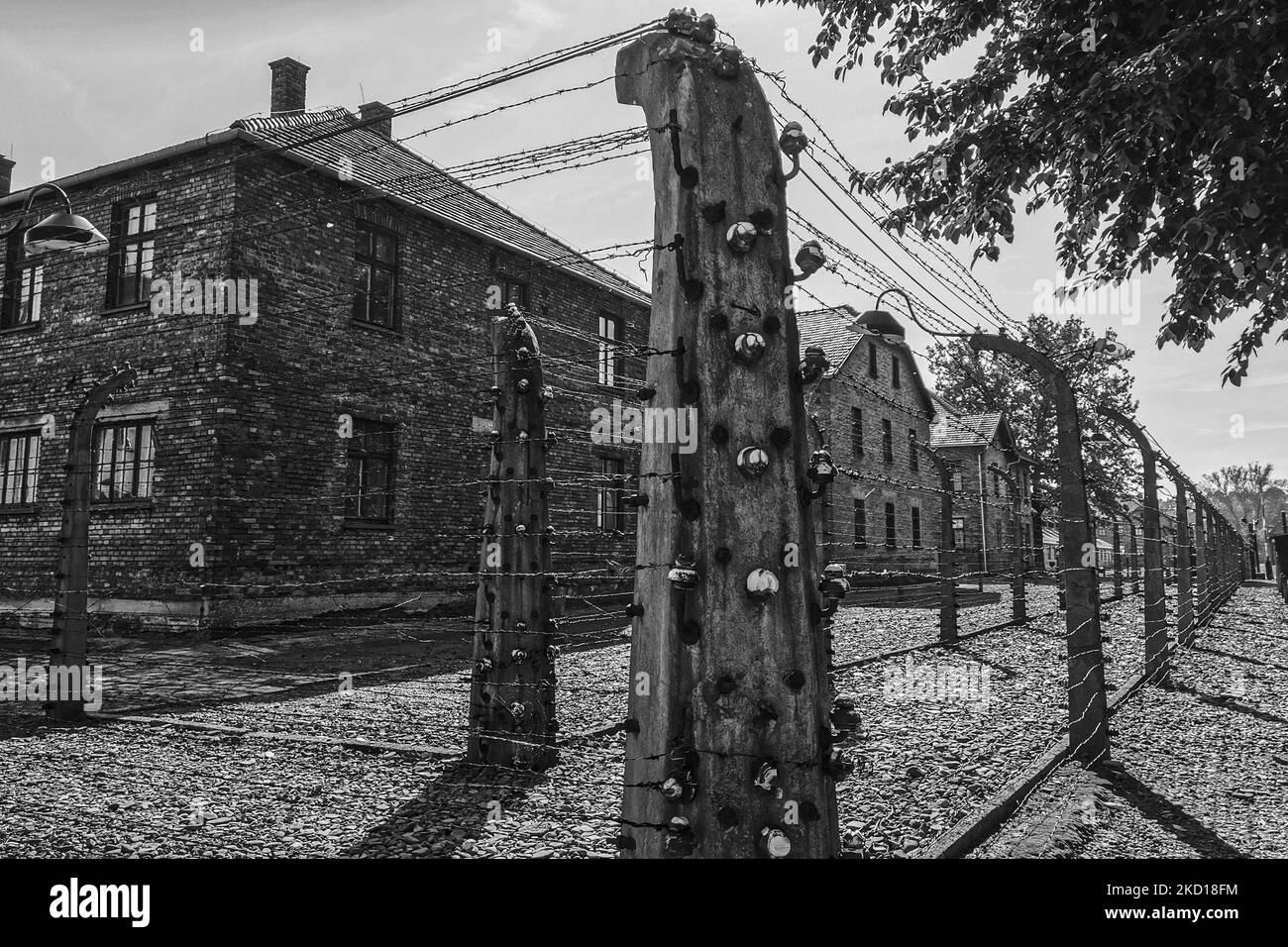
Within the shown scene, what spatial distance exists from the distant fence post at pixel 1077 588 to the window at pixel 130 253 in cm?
1438

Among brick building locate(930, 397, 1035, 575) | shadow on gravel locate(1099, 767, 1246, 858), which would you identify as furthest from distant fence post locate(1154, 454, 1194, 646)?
brick building locate(930, 397, 1035, 575)

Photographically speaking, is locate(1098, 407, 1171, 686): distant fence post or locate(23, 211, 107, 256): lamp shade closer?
locate(23, 211, 107, 256): lamp shade

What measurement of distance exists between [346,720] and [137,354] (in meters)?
10.3

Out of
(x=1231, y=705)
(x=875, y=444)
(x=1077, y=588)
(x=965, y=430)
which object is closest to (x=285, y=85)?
(x=1077, y=588)

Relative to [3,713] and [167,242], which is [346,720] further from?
[167,242]

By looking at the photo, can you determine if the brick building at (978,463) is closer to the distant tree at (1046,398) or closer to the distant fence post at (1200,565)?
the distant tree at (1046,398)

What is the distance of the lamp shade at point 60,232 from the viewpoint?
8.23 metres

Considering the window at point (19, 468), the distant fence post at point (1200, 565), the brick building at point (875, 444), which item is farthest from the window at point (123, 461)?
the brick building at point (875, 444)

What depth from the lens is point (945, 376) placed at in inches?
2164

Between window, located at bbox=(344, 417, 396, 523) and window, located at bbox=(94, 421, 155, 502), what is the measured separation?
3.14 meters

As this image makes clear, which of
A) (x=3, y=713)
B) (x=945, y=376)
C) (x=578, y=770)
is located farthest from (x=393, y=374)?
(x=945, y=376)

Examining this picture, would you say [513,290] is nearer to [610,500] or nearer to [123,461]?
[610,500]

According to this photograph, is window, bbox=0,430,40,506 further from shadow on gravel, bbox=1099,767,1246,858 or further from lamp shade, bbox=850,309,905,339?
shadow on gravel, bbox=1099,767,1246,858

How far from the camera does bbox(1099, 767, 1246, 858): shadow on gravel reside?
420 cm
